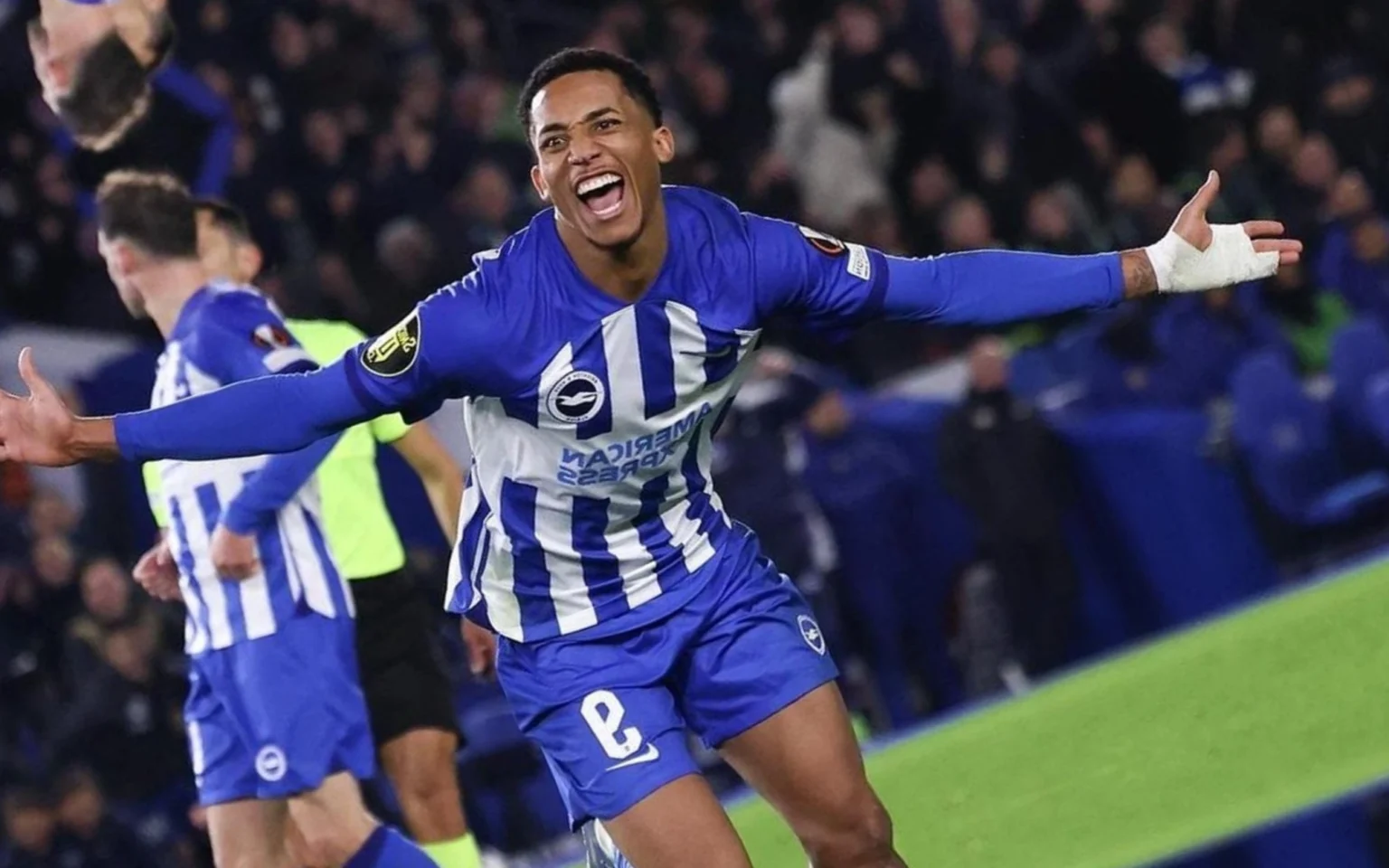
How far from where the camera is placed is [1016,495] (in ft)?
31.3

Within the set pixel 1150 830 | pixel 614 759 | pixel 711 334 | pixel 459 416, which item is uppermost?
pixel 459 416

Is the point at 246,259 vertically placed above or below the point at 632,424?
above

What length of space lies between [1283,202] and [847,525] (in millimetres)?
2575

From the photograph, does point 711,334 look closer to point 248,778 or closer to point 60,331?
point 248,778

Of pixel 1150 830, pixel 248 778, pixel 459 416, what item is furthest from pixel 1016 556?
pixel 248 778

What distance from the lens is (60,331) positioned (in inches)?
403

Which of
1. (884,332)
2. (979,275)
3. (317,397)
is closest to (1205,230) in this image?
(979,275)

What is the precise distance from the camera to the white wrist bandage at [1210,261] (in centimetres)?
451

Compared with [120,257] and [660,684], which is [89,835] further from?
[660,684]

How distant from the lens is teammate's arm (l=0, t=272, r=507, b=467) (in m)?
4.15

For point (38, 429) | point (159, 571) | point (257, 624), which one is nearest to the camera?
point (38, 429)

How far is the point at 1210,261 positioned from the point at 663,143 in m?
1.03

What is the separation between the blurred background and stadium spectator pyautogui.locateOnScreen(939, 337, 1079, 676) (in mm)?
13

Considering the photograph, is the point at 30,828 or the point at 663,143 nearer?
the point at 663,143
